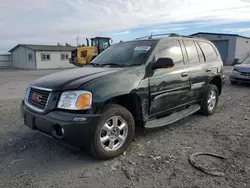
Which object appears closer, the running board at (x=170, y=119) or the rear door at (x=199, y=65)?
the running board at (x=170, y=119)

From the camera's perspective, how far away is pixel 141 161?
10.3 ft

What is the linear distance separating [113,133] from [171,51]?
2.03 m

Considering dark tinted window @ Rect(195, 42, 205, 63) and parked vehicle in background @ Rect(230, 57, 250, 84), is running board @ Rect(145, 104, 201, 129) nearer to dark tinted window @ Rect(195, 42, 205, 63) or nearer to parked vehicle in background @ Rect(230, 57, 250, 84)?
dark tinted window @ Rect(195, 42, 205, 63)

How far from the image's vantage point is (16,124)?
466 centimetres

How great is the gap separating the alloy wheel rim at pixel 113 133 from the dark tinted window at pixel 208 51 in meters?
3.09

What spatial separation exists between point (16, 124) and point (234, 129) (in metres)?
4.71

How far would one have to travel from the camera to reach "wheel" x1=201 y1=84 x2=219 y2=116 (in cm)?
513

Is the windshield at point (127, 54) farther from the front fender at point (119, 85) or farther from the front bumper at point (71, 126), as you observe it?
the front bumper at point (71, 126)

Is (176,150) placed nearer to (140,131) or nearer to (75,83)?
(140,131)

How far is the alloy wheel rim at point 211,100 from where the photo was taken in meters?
5.30

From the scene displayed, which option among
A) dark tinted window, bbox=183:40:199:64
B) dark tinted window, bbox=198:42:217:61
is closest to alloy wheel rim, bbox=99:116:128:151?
dark tinted window, bbox=183:40:199:64

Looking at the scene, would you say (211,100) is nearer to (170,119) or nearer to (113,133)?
(170,119)

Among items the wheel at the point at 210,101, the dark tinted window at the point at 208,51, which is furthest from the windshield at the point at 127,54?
the wheel at the point at 210,101

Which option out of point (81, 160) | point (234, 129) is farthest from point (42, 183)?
point (234, 129)
